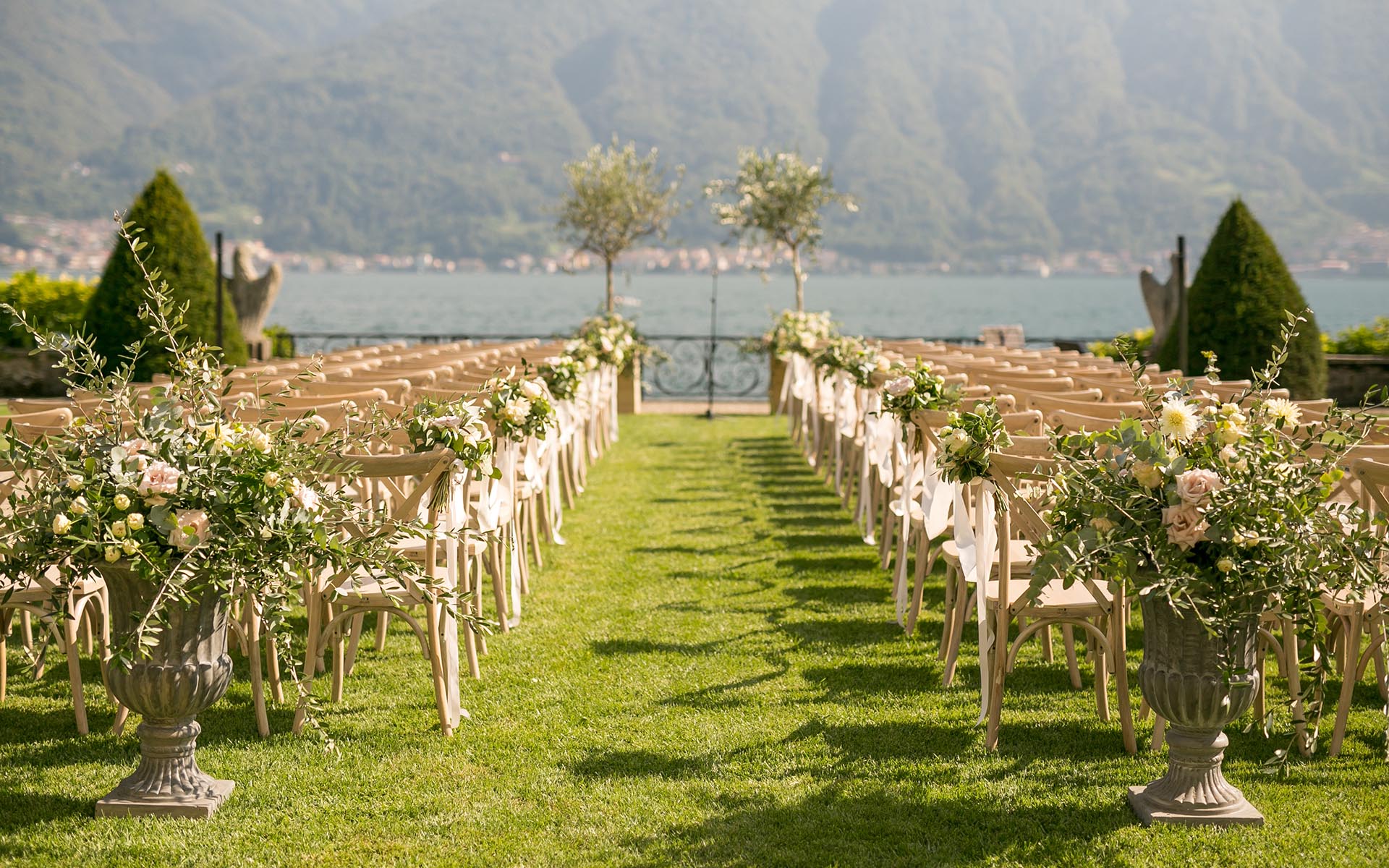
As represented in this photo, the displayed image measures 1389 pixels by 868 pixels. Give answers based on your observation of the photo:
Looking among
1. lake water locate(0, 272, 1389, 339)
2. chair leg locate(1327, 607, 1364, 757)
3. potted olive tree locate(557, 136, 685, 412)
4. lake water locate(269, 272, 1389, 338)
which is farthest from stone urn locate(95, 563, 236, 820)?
lake water locate(0, 272, 1389, 339)

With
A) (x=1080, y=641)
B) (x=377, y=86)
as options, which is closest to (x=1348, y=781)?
(x=1080, y=641)

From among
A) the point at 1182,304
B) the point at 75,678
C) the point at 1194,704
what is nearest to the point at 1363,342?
the point at 1182,304

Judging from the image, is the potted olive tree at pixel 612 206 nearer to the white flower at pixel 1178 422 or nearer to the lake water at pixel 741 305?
the lake water at pixel 741 305

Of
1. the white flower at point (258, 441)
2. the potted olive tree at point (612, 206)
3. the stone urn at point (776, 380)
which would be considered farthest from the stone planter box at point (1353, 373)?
the white flower at point (258, 441)

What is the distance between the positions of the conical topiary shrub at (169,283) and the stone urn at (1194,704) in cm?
1090

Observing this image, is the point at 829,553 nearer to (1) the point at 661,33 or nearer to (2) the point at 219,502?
(2) the point at 219,502

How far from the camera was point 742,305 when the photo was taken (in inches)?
3410

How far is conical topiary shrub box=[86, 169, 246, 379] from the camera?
12992 mm

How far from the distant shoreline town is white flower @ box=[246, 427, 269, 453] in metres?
82.1

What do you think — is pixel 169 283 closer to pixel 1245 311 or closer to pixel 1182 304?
pixel 1182 304

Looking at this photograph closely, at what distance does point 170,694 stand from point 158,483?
0.66m

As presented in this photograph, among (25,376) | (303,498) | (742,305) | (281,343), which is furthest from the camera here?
(742,305)

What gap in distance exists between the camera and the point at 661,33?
137m

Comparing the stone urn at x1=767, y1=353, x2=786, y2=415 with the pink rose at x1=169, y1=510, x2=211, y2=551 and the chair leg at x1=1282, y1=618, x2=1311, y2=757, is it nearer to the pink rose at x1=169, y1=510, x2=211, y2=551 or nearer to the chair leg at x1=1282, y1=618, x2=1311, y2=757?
the chair leg at x1=1282, y1=618, x2=1311, y2=757
